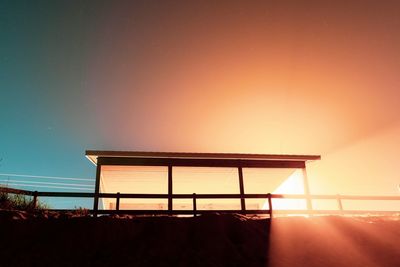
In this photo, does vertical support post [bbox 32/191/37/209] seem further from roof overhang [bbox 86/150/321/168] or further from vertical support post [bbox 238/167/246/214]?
vertical support post [bbox 238/167/246/214]

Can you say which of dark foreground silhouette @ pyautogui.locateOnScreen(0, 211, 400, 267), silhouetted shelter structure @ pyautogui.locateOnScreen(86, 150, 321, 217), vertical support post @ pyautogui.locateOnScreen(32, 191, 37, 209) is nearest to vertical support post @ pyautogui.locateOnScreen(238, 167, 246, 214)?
silhouetted shelter structure @ pyautogui.locateOnScreen(86, 150, 321, 217)

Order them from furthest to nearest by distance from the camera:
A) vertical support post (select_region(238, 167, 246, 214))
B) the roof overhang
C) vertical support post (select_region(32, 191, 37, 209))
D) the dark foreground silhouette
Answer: the roof overhang, vertical support post (select_region(238, 167, 246, 214)), vertical support post (select_region(32, 191, 37, 209)), the dark foreground silhouette

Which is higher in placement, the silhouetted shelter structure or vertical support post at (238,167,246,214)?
the silhouetted shelter structure

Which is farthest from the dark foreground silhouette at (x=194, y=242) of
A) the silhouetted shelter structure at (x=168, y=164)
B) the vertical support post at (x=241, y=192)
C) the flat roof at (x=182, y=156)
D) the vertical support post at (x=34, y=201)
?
the flat roof at (x=182, y=156)

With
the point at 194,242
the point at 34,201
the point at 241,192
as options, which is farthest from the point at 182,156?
the point at 194,242

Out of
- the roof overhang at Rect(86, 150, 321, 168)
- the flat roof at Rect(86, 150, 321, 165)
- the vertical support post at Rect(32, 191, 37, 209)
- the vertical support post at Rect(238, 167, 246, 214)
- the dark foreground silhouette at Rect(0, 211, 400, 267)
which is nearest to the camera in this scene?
the dark foreground silhouette at Rect(0, 211, 400, 267)

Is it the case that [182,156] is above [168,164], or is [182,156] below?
above

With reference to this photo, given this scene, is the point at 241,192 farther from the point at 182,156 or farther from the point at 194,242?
the point at 194,242

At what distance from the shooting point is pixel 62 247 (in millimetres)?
6227

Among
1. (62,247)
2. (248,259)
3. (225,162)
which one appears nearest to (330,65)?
(225,162)

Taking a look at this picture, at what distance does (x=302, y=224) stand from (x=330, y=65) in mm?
5720

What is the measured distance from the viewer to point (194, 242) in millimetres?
6859

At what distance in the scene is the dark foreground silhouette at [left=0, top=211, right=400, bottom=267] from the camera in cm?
602

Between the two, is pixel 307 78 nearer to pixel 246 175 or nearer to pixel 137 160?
pixel 246 175
